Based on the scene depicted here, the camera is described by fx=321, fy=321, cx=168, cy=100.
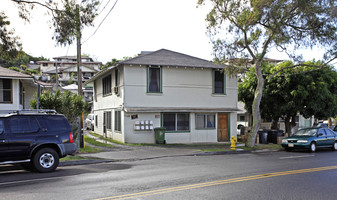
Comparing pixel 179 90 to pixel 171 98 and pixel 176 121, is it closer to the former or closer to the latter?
pixel 171 98

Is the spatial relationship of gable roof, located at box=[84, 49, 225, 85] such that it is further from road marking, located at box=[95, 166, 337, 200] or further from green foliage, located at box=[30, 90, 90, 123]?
road marking, located at box=[95, 166, 337, 200]

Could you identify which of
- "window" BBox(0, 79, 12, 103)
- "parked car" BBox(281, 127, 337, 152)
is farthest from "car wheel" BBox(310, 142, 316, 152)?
"window" BBox(0, 79, 12, 103)

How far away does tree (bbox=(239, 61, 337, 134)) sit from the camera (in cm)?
2245

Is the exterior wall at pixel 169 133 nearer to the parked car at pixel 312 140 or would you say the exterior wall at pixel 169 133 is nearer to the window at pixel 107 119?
the window at pixel 107 119

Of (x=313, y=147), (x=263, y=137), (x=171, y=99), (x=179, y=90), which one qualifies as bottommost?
(x=313, y=147)

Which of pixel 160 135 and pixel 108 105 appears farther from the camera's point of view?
pixel 108 105

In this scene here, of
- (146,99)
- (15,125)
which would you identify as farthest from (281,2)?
(15,125)

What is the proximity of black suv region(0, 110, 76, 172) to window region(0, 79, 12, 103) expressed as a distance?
10866 mm

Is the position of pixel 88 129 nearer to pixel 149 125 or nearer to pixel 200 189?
pixel 149 125

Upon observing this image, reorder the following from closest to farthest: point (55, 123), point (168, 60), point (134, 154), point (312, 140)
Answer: point (55, 123) < point (134, 154) < point (312, 140) < point (168, 60)

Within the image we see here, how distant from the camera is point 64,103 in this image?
16344 mm

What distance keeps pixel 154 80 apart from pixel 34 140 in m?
11.7

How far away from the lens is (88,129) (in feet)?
119

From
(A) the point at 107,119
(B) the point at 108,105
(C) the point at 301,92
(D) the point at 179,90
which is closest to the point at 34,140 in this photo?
(D) the point at 179,90
